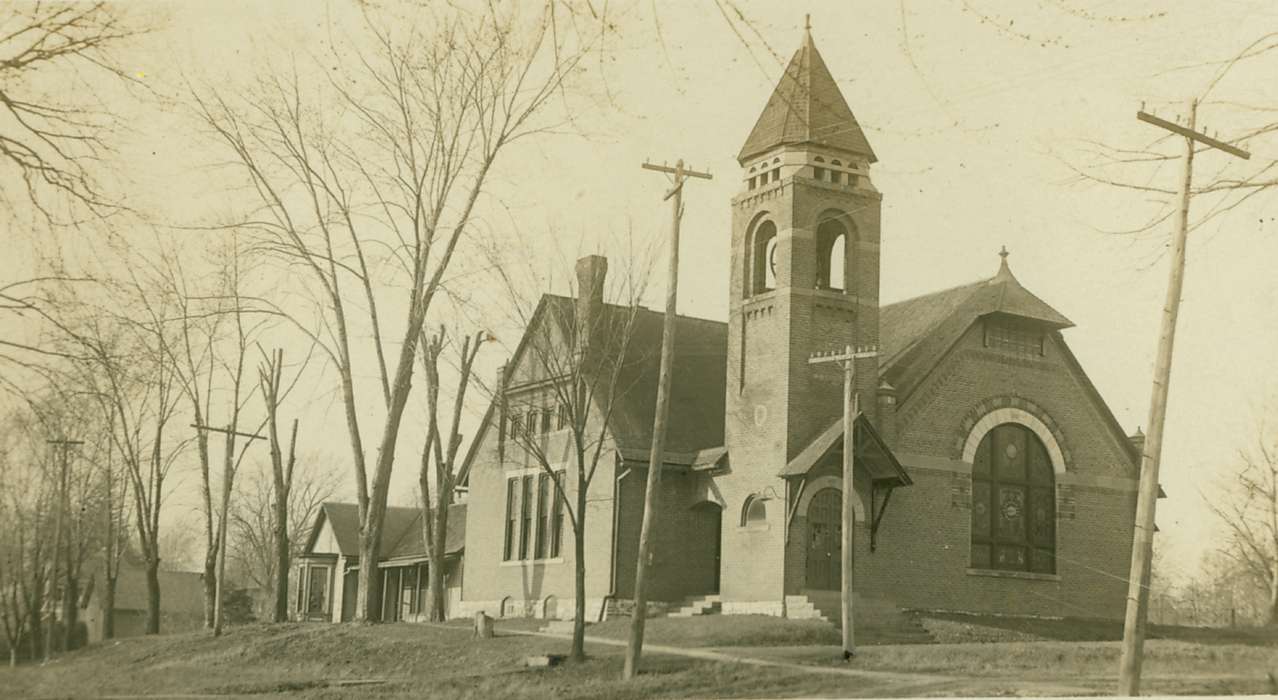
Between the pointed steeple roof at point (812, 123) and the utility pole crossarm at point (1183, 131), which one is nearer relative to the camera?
the utility pole crossarm at point (1183, 131)

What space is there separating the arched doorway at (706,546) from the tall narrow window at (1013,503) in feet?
19.4

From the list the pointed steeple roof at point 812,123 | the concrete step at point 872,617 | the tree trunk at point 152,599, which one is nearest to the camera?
the concrete step at point 872,617

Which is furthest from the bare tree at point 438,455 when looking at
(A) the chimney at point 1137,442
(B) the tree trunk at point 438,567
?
(A) the chimney at point 1137,442

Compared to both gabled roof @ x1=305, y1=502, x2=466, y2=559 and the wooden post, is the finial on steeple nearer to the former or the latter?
the wooden post

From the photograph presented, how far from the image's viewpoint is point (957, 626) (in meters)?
26.6

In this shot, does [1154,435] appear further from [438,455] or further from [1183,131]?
[438,455]

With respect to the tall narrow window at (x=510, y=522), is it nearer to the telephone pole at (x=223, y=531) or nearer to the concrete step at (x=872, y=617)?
the telephone pole at (x=223, y=531)

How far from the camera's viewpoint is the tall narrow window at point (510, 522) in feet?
116

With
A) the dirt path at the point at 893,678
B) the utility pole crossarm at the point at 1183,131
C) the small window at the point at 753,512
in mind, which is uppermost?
the utility pole crossarm at the point at 1183,131

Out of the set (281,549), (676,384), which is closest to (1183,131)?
(676,384)

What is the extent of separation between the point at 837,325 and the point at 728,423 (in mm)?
3359

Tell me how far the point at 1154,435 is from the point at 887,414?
12248 mm

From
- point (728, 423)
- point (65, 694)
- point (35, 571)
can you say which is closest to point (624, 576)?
point (728, 423)

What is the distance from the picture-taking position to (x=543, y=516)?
34312mm
